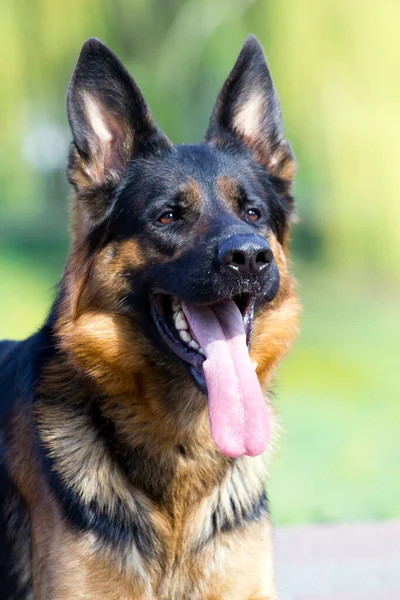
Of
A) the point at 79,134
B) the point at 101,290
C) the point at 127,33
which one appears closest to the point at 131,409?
the point at 101,290

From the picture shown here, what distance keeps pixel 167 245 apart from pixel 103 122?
0.65 meters

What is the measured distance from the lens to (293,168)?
415 cm

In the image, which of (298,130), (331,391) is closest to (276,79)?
(298,130)

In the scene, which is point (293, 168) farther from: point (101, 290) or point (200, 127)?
point (200, 127)

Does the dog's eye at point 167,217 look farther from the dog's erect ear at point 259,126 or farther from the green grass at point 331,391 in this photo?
the green grass at point 331,391

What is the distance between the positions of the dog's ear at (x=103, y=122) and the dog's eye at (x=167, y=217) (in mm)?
280

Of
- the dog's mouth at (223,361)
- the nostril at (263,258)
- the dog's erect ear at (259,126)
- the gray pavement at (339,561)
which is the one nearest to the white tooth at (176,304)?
the dog's mouth at (223,361)

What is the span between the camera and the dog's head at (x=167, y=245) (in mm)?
3393

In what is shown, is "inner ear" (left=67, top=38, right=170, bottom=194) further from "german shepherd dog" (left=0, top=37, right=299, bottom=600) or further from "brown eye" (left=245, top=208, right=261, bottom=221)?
"brown eye" (left=245, top=208, right=261, bottom=221)

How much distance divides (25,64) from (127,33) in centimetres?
144

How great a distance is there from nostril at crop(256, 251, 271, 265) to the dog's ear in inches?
32.2

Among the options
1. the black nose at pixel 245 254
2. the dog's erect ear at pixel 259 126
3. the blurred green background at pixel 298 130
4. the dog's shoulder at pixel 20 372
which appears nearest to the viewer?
the black nose at pixel 245 254

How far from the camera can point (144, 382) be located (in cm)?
356

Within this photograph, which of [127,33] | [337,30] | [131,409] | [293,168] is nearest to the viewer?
[131,409]
